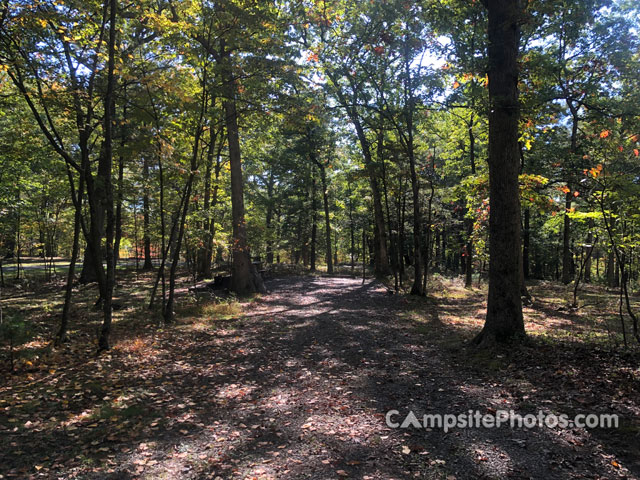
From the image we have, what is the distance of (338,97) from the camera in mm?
19344

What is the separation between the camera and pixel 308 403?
479cm

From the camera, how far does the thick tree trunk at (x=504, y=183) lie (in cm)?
640

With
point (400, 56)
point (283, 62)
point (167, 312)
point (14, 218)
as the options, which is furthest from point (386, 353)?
point (14, 218)

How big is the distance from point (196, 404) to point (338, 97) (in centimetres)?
1786

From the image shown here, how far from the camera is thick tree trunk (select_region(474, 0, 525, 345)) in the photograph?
640cm

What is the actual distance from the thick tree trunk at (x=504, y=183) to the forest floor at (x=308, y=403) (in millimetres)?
660

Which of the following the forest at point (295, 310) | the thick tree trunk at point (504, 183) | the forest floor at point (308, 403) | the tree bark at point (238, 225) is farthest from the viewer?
the tree bark at point (238, 225)

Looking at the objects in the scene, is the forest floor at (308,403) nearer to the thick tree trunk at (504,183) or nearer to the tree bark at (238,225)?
the thick tree trunk at (504,183)

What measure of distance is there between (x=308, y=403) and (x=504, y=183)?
16.7 ft

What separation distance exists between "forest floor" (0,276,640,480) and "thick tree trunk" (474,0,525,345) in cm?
66

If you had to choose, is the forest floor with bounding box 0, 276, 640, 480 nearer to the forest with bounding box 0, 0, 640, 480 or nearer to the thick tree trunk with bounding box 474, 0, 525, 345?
the forest with bounding box 0, 0, 640, 480

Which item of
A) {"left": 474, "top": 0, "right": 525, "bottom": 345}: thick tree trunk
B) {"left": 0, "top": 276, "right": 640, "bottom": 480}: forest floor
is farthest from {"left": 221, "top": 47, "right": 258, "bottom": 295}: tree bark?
{"left": 474, "top": 0, "right": 525, "bottom": 345}: thick tree trunk

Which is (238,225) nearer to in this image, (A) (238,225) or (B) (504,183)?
(A) (238,225)

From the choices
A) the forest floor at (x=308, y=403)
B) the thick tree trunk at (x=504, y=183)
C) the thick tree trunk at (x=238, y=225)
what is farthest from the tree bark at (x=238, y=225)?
the thick tree trunk at (x=504, y=183)
